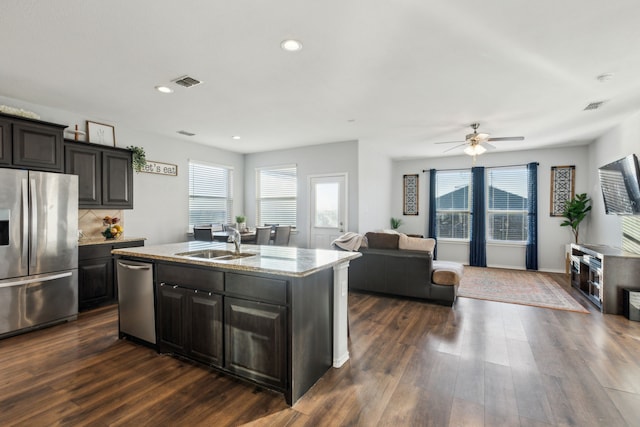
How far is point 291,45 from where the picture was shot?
101 inches

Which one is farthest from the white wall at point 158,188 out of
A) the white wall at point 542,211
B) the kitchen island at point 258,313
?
the white wall at point 542,211

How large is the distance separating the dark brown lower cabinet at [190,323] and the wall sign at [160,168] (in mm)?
3384

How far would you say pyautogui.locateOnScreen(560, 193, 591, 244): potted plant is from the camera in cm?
623

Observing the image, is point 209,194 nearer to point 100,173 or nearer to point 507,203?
point 100,173

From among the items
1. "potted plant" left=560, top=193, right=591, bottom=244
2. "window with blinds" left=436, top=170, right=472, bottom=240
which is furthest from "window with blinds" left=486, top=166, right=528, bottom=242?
"potted plant" left=560, top=193, right=591, bottom=244

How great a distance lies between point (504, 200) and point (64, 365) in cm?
831

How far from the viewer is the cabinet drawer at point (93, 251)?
4.00 meters

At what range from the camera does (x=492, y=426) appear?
190 cm

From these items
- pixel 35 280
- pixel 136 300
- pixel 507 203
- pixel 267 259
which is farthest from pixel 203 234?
pixel 507 203

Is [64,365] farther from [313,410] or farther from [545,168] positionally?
[545,168]

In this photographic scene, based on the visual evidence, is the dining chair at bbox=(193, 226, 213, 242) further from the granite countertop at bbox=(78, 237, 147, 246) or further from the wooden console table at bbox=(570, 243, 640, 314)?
the wooden console table at bbox=(570, 243, 640, 314)

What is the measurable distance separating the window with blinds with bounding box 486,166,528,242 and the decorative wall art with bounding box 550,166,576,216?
52cm

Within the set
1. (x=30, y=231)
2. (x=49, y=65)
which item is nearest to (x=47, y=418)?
(x=30, y=231)

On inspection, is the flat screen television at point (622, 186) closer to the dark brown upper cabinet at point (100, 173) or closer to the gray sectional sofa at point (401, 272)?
the gray sectional sofa at point (401, 272)
